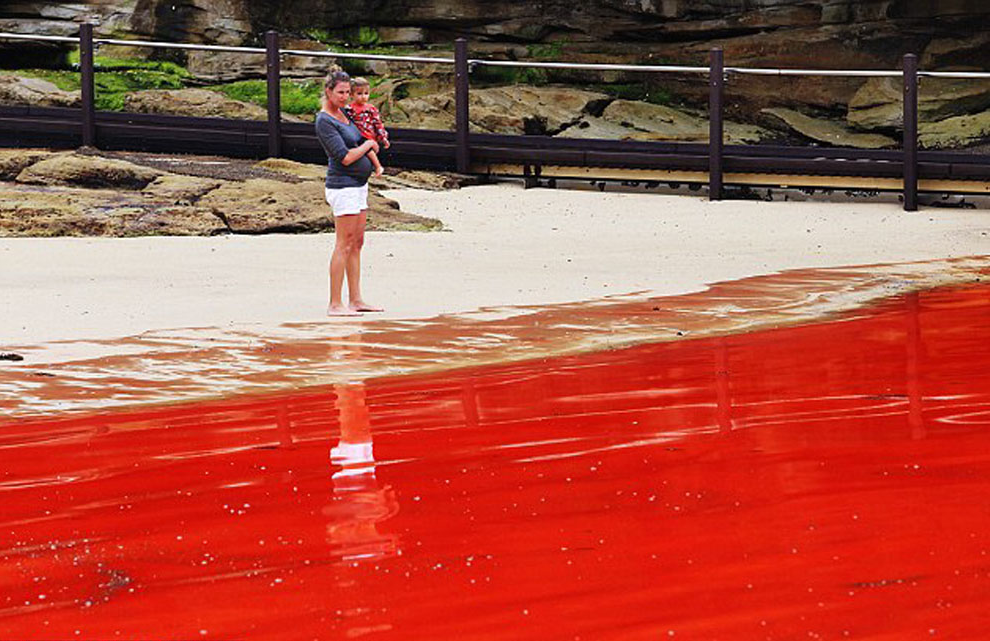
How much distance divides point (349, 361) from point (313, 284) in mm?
3093

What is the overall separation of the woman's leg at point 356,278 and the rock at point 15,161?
6.97 m

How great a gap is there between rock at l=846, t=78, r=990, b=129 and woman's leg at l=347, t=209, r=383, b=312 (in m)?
13.0

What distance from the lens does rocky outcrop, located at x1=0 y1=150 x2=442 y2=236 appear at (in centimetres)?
1486

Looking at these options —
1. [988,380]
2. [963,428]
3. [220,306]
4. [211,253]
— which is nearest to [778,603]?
[963,428]

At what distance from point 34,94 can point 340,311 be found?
13.0m

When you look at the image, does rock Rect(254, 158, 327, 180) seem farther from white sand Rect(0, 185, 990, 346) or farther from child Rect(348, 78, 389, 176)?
child Rect(348, 78, 389, 176)

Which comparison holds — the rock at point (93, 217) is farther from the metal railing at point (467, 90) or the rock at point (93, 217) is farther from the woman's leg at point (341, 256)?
the woman's leg at point (341, 256)

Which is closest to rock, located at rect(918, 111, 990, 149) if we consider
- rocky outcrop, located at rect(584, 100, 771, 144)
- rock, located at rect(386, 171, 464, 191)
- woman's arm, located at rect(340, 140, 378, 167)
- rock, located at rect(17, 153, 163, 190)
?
rocky outcrop, located at rect(584, 100, 771, 144)

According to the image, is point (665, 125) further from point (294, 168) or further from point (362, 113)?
point (362, 113)

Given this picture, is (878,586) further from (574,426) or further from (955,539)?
(574,426)

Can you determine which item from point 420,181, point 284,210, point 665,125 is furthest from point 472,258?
point 665,125

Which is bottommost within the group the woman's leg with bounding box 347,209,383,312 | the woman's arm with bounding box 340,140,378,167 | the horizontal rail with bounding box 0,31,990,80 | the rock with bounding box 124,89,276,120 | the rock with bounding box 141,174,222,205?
the woman's leg with bounding box 347,209,383,312

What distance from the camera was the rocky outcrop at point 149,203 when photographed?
1486 cm

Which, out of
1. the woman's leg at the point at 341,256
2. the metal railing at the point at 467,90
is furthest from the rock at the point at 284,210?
the woman's leg at the point at 341,256
